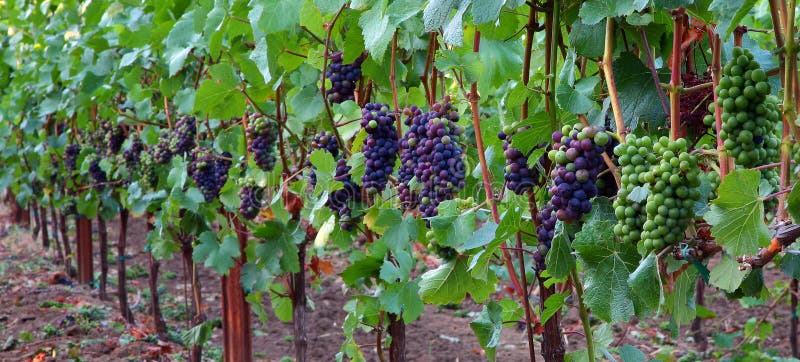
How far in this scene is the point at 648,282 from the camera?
120 centimetres

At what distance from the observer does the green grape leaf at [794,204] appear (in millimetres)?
1053

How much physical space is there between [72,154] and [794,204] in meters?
5.56

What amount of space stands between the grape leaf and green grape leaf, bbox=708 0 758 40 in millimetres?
366

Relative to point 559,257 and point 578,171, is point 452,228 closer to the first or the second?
point 559,257

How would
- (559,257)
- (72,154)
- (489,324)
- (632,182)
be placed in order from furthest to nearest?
(72,154) → (489,324) → (559,257) → (632,182)

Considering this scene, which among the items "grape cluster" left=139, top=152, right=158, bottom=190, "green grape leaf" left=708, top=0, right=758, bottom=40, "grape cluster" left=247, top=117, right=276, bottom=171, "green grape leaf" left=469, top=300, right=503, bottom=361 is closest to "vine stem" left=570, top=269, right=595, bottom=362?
"green grape leaf" left=469, top=300, right=503, bottom=361

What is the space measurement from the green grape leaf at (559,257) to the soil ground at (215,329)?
2.79m

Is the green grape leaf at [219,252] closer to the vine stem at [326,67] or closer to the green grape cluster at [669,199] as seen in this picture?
the vine stem at [326,67]

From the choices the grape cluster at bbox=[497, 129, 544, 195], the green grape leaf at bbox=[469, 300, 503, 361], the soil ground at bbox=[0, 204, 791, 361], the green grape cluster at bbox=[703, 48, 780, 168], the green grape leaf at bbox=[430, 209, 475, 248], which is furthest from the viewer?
the soil ground at bbox=[0, 204, 791, 361]

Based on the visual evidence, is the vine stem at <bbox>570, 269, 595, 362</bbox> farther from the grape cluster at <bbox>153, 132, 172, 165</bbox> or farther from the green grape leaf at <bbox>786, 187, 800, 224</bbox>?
the grape cluster at <bbox>153, 132, 172, 165</bbox>

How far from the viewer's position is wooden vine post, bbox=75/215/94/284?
690 cm

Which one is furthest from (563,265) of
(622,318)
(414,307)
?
(414,307)

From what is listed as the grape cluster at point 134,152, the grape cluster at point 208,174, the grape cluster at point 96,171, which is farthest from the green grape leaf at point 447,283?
the grape cluster at point 96,171

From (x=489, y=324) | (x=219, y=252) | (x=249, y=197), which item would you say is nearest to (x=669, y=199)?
(x=489, y=324)
